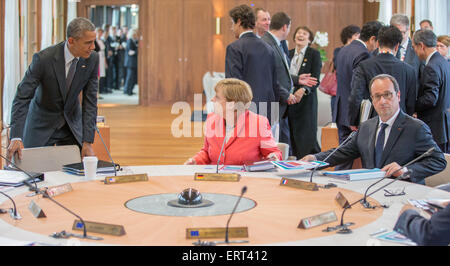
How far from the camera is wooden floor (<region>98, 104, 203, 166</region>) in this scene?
757 cm

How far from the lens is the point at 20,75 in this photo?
29.4ft

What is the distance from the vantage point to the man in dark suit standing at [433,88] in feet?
16.2

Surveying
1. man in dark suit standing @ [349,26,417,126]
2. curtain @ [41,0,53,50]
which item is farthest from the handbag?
curtain @ [41,0,53,50]

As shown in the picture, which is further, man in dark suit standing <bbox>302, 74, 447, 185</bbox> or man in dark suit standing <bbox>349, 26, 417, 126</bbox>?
man in dark suit standing <bbox>349, 26, 417, 126</bbox>

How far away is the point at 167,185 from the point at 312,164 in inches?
31.9

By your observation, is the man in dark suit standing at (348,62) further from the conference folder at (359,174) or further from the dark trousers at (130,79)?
the dark trousers at (130,79)

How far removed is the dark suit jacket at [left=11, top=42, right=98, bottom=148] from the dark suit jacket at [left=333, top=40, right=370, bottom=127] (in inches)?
96.0

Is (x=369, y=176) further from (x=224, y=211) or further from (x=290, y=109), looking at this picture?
(x=290, y=109)

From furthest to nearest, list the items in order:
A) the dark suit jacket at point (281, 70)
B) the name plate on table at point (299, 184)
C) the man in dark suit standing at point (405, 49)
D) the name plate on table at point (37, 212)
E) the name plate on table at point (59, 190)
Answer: the dark suit jacket at point (281, 70)
the man in dark suit standing at point (405, 49)
the name plate on table at point (299, 184)
the name plate on table at point (59, 190)
the name plate on table at point (37, 212)

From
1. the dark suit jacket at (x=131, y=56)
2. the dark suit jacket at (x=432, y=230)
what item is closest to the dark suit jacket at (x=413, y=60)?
the dark suit jacket at (x=432, y=230)

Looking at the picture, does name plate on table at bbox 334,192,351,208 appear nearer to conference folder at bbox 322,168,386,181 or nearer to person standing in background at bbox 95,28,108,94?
conference folder at bbox 322,168,386,181

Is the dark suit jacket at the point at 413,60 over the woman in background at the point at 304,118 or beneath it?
over

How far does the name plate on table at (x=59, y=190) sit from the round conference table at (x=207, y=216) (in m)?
0.03
